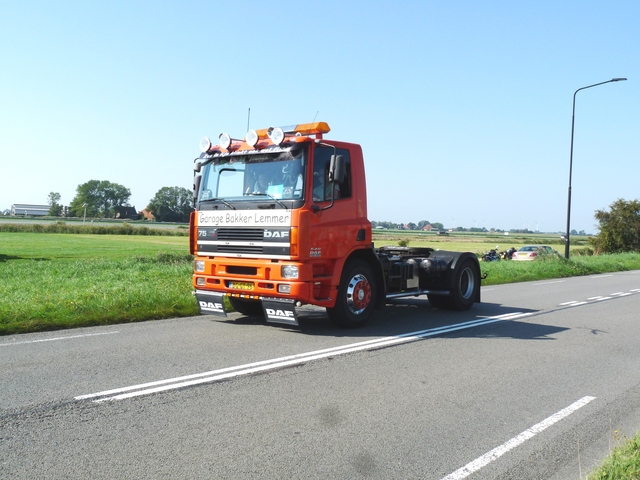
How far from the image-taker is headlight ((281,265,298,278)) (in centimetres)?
844

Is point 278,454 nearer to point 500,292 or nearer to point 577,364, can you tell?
point 577,364

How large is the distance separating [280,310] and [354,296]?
141cm

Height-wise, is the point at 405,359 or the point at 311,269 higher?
the point at 311,269

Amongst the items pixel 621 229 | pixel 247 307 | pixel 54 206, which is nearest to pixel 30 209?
pixel 54 206

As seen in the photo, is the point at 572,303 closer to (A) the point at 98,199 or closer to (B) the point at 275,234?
(B) the point at 275,234

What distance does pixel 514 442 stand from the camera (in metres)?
4.50

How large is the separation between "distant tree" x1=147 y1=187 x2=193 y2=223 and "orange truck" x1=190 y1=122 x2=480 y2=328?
109851mm

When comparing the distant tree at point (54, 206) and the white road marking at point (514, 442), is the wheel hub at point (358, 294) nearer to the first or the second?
the white road marking at point (514, 442)

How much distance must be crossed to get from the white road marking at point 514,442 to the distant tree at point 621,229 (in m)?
46.0

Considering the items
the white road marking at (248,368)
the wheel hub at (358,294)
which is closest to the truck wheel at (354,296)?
the wheel hub at (358,294)

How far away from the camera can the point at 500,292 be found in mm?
16656

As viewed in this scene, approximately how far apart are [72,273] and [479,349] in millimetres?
14790

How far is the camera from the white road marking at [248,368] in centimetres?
534

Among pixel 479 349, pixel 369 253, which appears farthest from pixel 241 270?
pixel 479 349
